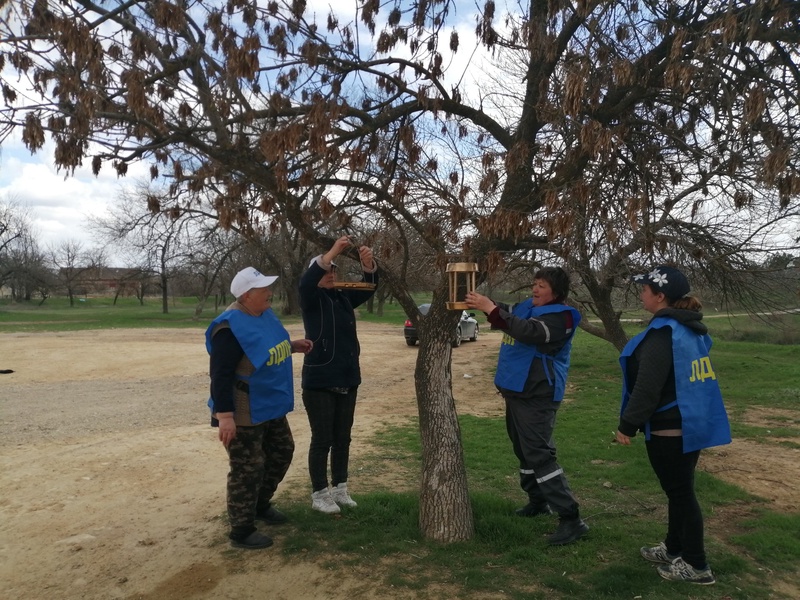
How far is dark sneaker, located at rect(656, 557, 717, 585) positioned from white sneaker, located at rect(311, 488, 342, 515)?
7.50 ft

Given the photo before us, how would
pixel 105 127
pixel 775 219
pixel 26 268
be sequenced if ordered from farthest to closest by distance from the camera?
1. pixel 26 268
2. pixel 775 219
3. pixel 105 127

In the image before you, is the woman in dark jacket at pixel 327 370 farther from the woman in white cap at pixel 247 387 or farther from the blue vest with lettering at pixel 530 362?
the blue vest with lettering at pixel 530 362

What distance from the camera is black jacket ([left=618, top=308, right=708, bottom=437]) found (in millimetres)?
3479

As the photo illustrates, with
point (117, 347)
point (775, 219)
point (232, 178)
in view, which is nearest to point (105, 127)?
point (232, 178)

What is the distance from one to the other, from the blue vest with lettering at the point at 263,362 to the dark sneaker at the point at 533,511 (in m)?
1.92

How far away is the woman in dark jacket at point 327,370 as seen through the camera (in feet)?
14.4

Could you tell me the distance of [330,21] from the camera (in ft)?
14.4

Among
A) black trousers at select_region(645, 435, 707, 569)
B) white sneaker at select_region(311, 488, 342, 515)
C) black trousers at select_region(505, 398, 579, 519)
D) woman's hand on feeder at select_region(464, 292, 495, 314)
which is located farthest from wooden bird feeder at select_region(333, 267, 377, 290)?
black trousers at select_region(645, 435, 707, 569)

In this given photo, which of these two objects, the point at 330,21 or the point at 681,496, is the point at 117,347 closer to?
the point at 330,21

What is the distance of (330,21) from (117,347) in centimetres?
1825

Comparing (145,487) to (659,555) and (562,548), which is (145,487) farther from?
(659,555)

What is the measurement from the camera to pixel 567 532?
159 inches

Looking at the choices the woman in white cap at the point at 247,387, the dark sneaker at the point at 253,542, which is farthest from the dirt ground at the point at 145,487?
the woman in white cap at the point at 247,387

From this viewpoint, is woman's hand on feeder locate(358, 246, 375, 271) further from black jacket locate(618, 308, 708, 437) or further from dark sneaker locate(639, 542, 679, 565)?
dark sneaker locate(639, 542, 679, 565)
